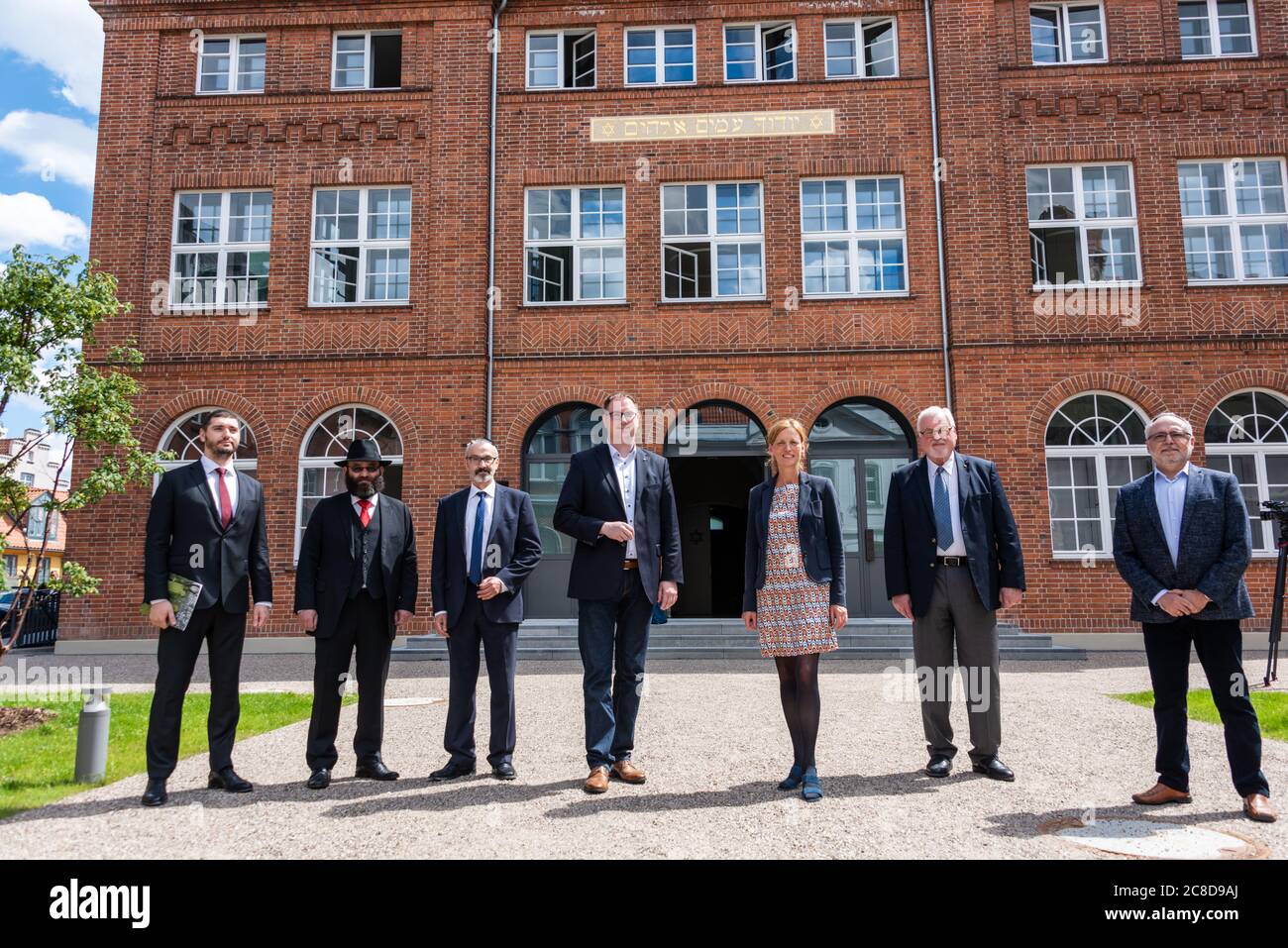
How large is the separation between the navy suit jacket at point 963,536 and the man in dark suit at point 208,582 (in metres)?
3.89

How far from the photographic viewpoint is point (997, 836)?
4.04 meters

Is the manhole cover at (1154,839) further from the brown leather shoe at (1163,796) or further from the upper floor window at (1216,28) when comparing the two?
the upper floor window at (1216,28)

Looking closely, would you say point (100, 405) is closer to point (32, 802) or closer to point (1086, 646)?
point (32, 802)

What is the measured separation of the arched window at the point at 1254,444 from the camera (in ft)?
43.4

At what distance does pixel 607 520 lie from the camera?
5.35m

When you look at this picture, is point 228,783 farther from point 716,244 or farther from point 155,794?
point 716,244

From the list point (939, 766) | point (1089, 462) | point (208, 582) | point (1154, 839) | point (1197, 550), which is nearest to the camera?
point (1154, 839)

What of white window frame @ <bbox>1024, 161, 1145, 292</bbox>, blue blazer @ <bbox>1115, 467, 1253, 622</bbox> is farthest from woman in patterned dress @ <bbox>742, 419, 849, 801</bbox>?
white window frame @ <bbox>1024, 161, 1145, 292</bbox>

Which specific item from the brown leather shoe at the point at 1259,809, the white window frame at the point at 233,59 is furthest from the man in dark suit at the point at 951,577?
the white window frame at the point at 233,59

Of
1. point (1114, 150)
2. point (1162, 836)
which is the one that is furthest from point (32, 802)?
point (1114, 150)

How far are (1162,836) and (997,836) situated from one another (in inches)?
29.7

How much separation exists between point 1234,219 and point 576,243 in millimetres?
10415

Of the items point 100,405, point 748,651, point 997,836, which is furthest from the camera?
point 748,651

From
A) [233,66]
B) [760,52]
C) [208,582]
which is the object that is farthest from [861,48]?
[208,582]
